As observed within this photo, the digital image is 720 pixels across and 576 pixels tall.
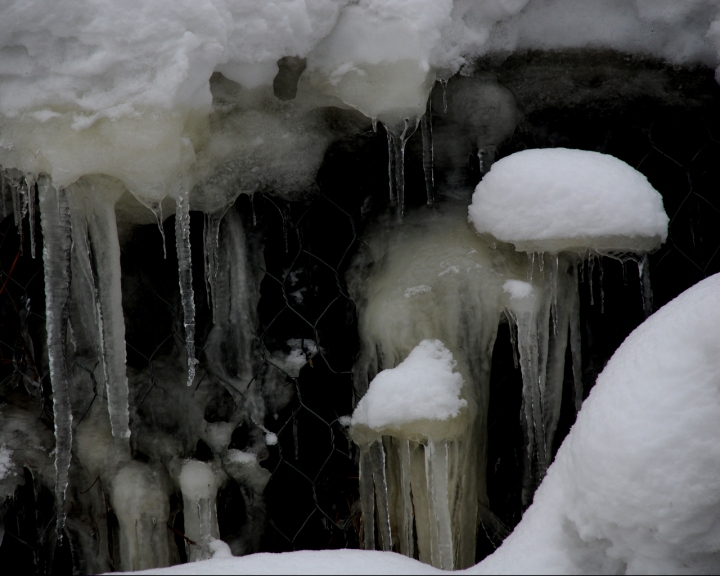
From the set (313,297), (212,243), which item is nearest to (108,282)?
(212,243)

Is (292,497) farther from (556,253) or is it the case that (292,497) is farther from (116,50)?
(116,50)

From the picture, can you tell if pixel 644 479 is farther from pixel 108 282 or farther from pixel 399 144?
pixel 108 282

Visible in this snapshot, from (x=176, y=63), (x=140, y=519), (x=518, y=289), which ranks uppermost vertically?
Result: (x=176, y=63)

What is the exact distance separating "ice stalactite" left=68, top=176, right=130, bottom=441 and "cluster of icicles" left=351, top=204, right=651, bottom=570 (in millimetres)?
404

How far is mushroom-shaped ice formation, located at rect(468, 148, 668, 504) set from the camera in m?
1.15

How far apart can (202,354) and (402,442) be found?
461 millimetres

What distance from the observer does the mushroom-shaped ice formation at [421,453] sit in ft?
3.84

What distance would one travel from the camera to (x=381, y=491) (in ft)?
4.18

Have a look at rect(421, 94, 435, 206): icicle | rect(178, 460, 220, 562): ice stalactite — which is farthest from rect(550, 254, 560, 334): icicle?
rect(178, 460, 220, 562): ice stalactite

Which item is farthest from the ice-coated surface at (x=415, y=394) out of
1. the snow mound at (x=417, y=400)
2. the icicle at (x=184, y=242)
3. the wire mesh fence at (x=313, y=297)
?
the icicle at (x=184, y=242)

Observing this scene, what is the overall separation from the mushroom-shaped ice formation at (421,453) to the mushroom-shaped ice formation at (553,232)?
0.45ft

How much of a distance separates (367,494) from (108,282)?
1.90ft

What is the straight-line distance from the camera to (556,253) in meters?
1.19

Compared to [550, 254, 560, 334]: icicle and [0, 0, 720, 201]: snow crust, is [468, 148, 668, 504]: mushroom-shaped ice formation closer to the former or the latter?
[550, 254, 560, 334]: icicle
